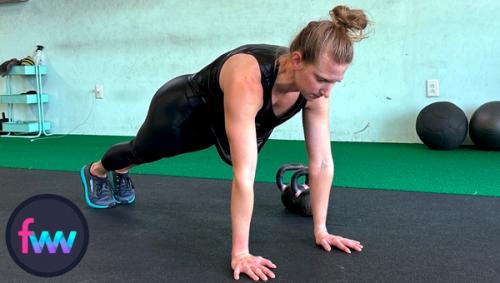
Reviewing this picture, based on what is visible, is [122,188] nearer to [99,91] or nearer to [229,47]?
[229,47]

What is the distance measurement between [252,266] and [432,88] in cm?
281

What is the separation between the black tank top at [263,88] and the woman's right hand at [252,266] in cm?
42

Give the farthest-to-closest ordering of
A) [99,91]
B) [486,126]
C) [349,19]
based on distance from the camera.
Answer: [99,91], [486,126], [349,19]

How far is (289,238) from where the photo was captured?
1.62 metres

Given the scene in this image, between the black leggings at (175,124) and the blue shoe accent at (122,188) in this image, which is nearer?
the black leggings at (175,124)

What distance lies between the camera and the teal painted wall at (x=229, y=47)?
11.5 ft

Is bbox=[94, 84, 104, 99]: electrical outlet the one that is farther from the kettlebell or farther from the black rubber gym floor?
the kettlebell

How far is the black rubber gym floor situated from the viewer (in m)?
1.33

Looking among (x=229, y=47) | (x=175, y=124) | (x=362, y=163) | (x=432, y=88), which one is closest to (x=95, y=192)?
(x=175, y=124)

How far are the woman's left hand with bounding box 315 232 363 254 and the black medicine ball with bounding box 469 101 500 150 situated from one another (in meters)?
2.08

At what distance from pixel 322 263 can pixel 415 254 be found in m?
0.30

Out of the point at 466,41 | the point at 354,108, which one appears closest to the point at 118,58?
the point at 354,108

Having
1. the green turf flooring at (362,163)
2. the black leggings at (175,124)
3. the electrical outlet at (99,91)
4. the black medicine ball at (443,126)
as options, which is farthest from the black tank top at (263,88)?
the electrical outlet at (99,91)

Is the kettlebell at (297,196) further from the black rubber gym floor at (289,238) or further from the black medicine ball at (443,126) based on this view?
the black medicine ball at (443,126)
